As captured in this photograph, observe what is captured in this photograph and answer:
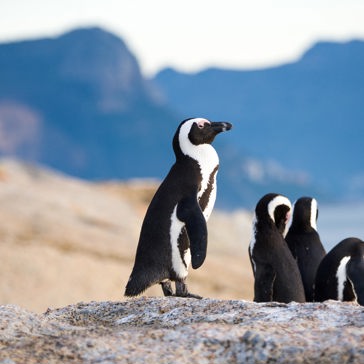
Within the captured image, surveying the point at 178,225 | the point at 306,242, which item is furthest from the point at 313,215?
the point at 178,225

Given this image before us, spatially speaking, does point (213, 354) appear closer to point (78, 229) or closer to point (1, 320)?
point (1, 320)

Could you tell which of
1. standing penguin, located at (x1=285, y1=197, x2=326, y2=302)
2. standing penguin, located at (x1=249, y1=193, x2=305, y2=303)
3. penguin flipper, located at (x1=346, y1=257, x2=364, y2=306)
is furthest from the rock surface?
penguin flipper, located at (x1=346, y1=257, x2=364, y2=306)

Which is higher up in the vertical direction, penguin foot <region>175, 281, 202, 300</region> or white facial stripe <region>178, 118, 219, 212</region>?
white facial stripe <region>178, 118, 219, 212</region>

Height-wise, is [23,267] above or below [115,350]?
above

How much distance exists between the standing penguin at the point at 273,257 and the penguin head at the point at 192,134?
72cm

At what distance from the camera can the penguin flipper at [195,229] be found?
6.90 m

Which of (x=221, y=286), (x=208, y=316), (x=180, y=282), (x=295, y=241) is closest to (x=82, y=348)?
(x=208, y=316)

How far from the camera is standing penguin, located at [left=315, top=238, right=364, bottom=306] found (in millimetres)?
7086

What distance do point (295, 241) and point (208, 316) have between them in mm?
2919

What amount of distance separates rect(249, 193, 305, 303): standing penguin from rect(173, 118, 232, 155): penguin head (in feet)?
2.37

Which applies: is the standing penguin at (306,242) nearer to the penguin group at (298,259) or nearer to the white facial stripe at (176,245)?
the penguin group at (298,259)

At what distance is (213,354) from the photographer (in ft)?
15.0

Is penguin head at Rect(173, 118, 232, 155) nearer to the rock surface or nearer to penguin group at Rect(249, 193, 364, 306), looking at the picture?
penguin group at Rect(249, 193, 364, 306)

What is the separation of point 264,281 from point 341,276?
0.69 meters
